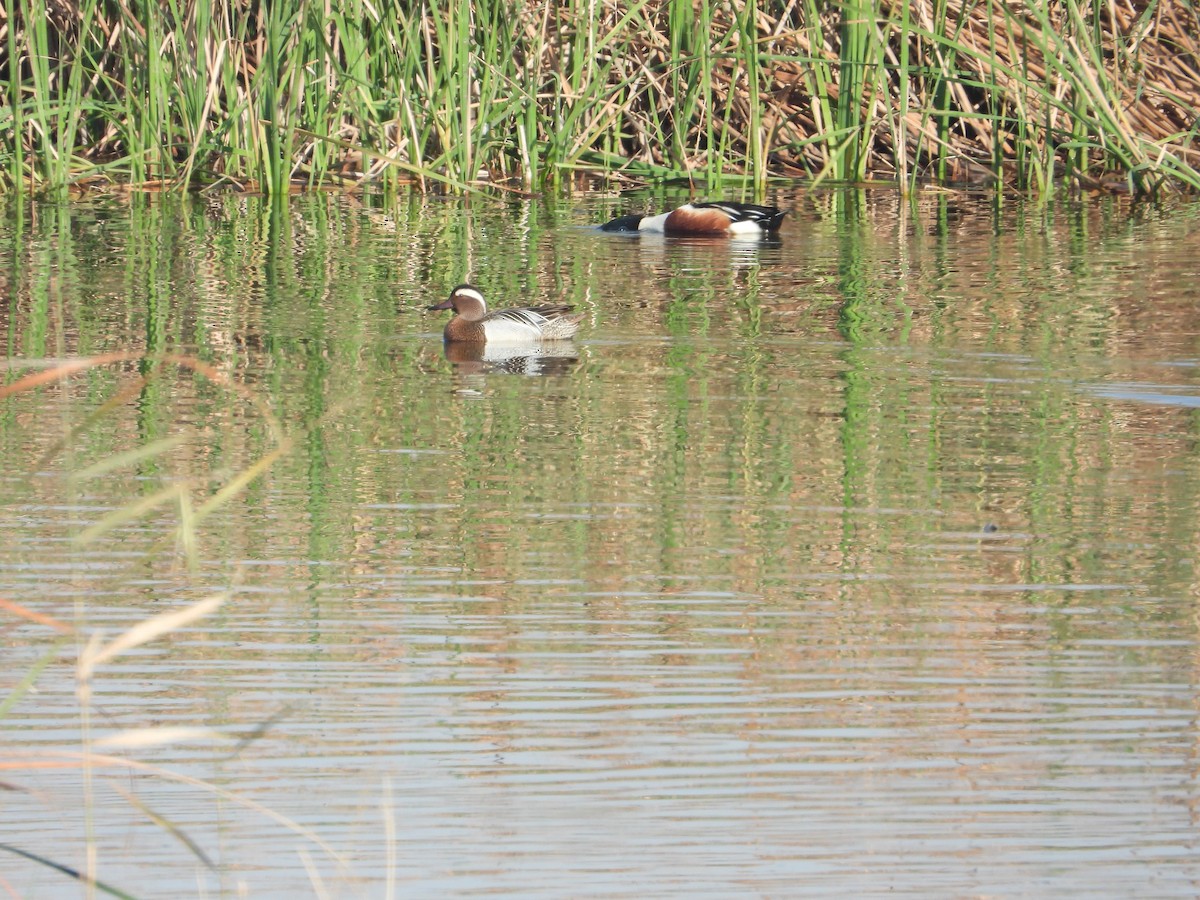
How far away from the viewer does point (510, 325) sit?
7070 mm

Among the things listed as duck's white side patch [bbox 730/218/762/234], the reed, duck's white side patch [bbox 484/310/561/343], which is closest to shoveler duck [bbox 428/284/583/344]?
duck's white side patch [bbox 484/310/561/343]

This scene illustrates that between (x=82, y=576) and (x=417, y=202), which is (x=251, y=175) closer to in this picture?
(x=417, y=202)

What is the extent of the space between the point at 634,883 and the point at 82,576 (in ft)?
5.82

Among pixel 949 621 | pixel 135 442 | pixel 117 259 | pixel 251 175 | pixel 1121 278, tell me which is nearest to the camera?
pixel 949 621

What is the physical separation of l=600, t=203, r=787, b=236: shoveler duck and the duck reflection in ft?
9.51

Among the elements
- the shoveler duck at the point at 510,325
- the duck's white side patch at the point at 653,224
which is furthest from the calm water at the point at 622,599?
the duck's white side patch at the point at 653,224

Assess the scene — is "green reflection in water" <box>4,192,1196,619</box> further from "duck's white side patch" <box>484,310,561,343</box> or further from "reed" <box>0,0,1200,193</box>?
"reed" <box>0,0,1200,193</box>

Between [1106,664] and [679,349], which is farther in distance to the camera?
[679,349]

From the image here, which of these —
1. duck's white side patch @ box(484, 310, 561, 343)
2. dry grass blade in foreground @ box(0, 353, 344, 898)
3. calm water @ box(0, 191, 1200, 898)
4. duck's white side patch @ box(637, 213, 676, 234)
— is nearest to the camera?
dry grass blade in foreground @ box(0, 353, 344, 898)

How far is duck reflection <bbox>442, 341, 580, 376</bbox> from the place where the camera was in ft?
22.1

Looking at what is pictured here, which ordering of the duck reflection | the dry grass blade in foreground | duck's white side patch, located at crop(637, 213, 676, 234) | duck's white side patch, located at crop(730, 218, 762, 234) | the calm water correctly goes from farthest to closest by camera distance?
duck's white side patch, located at crop(637, 213, 676, 234) < duck's white side patch, located at crop(730, 218, 762, 234) < the duck reflection < the calm water < the dry grass blade in foreground

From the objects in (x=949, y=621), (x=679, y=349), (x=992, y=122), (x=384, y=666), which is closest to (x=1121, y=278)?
(x=679, y=349)

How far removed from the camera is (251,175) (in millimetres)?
11445

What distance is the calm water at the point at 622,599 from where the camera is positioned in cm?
273
